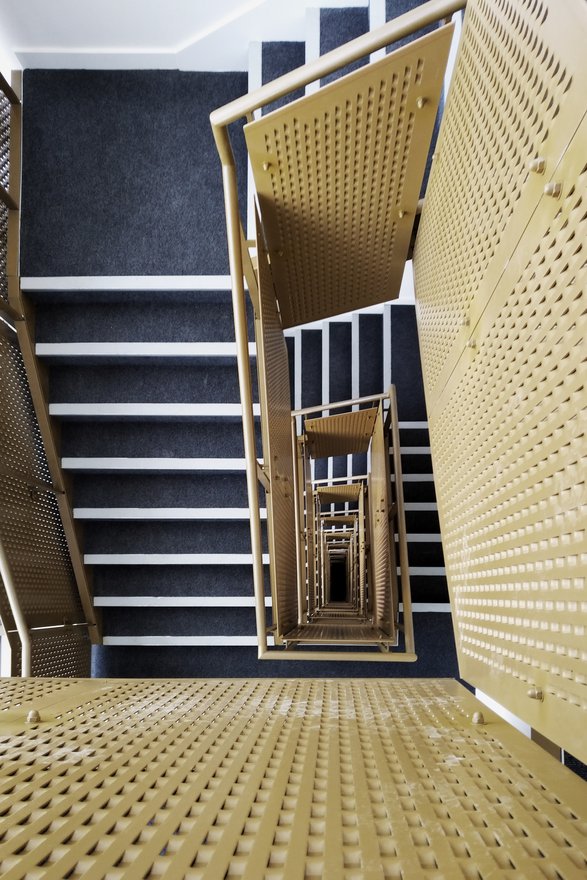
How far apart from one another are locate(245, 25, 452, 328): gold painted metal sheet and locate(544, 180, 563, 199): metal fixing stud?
879mm

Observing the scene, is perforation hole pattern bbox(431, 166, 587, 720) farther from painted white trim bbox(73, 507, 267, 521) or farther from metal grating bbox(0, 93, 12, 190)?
metal grating bbox(0, 93, 12, 190)

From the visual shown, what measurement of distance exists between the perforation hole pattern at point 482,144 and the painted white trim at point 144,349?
4.95ft

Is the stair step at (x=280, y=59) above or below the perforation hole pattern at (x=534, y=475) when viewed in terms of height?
above

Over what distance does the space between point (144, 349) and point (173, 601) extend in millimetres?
1584

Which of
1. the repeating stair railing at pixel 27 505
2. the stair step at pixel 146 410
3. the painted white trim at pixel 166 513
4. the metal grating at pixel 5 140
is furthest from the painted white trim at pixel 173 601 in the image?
the metal grating at pixel 5 140

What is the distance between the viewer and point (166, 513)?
367 centimetres

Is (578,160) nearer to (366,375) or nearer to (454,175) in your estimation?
(454,175)

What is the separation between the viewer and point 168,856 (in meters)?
0.58

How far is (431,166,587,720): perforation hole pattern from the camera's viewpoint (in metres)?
0.83

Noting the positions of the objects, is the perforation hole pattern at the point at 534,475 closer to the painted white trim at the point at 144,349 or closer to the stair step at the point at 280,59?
the painted white trim at the point at 144,349

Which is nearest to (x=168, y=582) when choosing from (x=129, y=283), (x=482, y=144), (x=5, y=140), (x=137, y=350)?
(x=137, y=350)

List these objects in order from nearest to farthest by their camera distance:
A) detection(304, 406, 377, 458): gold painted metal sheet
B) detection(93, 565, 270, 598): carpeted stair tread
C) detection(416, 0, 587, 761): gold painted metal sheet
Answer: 1. detection(416, 0, 587, 761): gold painted metal sheet
2. detection(93, 565, 270, 598): carpeted stair tread
3. detection(304, 406, 377, 458): gold painted metal sheet

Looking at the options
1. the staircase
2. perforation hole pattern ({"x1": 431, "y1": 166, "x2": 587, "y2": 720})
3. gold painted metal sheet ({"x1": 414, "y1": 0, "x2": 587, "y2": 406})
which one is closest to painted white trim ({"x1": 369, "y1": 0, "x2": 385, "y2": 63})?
the staircase

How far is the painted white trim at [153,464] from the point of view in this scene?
3.51m
